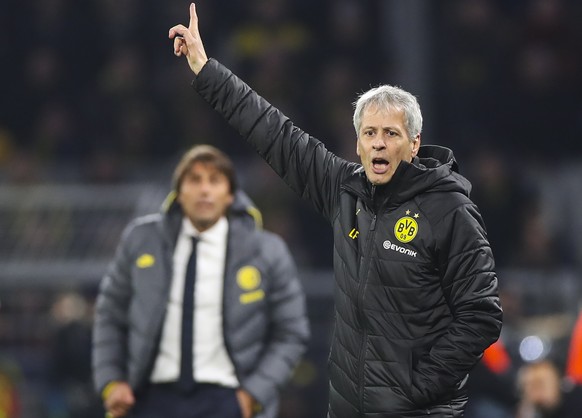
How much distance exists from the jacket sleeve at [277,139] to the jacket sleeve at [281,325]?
4.77ft

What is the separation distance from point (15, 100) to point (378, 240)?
29.7 feet

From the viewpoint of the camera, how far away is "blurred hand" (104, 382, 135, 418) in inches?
223

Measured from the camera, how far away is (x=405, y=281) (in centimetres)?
A: 410

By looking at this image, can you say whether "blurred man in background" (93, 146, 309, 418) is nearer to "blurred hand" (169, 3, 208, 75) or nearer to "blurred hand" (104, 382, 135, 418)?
"blurred hand" (104, 382, 135, 418)

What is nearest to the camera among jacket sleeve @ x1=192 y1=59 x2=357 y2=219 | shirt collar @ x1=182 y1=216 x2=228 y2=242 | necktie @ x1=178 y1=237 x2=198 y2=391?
jacket sleeve @ x1=192 y1=59 x2=357 y2=219

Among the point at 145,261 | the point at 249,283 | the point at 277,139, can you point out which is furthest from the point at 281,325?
the point at 277,139

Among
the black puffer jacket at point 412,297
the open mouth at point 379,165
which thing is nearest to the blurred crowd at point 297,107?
the black puffer jacket at point 412,297

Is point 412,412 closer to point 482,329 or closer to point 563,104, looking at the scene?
point 482,329

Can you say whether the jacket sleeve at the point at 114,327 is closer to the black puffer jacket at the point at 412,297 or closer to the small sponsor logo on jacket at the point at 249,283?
the small sponsor logo on jacket at the point at 249,283

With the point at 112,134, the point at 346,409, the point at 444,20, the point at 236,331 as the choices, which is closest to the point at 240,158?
the point at 112,134

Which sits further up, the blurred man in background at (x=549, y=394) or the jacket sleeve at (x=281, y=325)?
the jacket sleeve at (x=281, y=325)

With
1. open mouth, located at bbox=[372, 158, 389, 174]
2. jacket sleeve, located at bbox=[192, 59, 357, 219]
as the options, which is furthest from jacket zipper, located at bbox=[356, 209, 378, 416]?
jacket sleeve, located at bbox=[192, 59, 357, 219]

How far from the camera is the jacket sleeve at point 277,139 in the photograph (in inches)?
176

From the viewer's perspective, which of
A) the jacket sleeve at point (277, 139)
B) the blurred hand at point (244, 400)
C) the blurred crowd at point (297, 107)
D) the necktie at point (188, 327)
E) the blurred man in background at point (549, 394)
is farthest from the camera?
the blurred crowd at point (297, 107)
